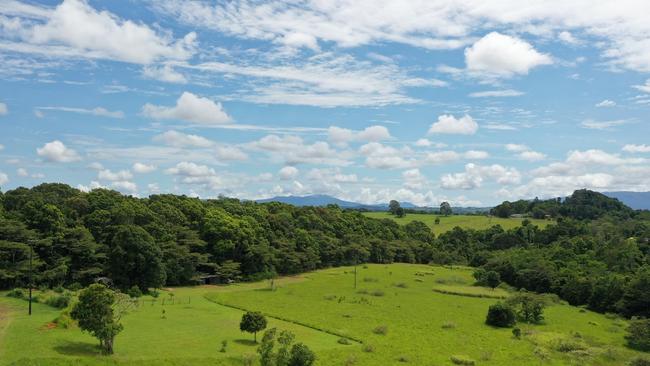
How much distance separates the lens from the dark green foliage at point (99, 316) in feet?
120

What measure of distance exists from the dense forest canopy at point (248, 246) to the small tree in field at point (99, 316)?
20712mm

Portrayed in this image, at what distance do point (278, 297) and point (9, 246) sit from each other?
3270cm

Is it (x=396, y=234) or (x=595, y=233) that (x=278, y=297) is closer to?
(x=396, y=234)

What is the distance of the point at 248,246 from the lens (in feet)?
292

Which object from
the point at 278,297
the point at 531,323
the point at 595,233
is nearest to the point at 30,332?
the point at 278,297

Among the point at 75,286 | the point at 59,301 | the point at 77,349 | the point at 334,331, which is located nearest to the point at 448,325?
the point at 334,331

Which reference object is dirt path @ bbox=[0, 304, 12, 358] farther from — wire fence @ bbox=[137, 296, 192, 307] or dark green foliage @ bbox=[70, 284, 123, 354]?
wire fence @ bbox=[137, 296, 192, 307]

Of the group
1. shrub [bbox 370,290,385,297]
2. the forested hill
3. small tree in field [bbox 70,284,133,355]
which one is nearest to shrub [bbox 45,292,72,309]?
small tree in field [bbox 70,284,133,355]

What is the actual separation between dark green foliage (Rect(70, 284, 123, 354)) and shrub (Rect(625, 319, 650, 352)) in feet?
162

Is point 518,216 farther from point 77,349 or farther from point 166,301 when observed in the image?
point 77,349

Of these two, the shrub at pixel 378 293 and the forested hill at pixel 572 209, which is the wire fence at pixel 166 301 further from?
the forested hill at pixel 572 209

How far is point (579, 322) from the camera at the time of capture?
208 ft

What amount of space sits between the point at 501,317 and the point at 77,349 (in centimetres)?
4326

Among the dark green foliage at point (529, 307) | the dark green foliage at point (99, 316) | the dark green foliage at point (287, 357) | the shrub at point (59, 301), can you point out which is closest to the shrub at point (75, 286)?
the shrub at point (59, 301)
